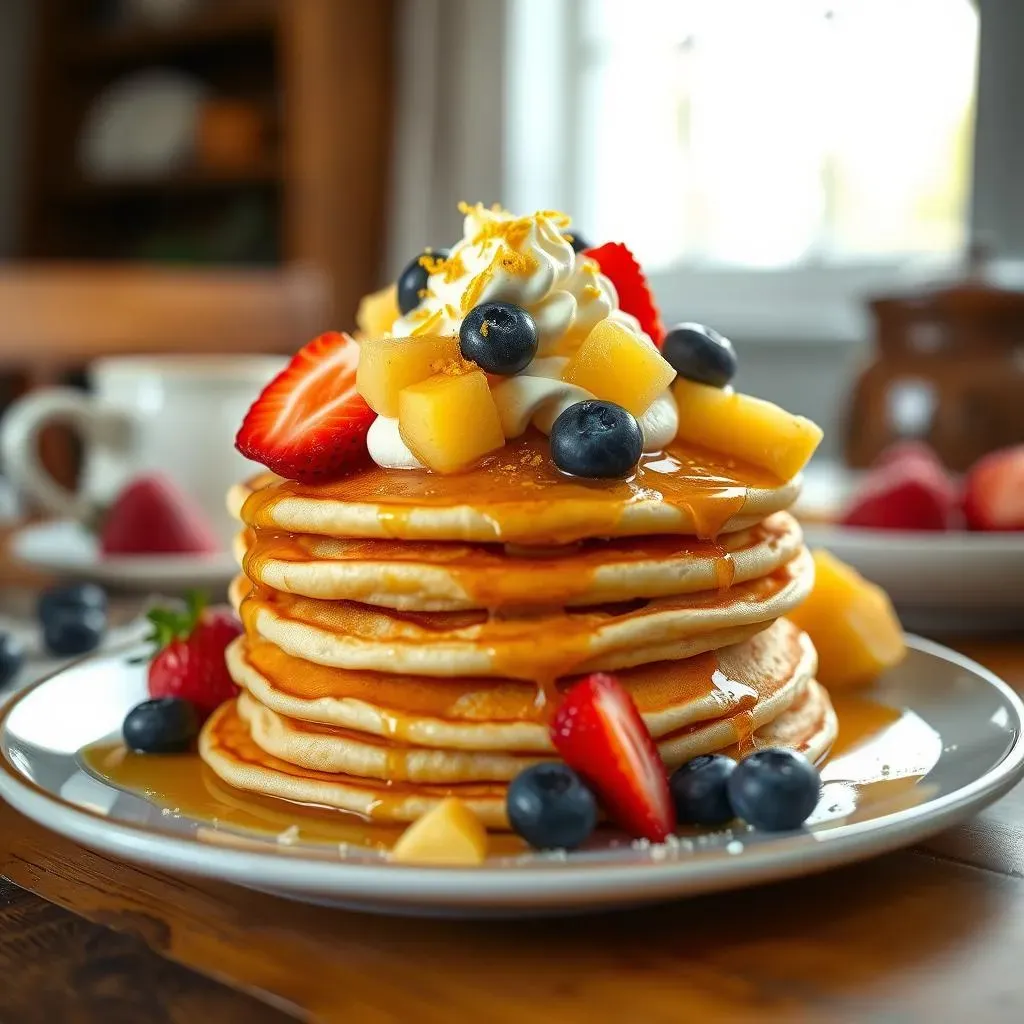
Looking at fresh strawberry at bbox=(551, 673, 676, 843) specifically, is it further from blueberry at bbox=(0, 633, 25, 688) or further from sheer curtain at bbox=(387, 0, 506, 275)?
sheer curtain at bbox=(387, 0, 506, 275)

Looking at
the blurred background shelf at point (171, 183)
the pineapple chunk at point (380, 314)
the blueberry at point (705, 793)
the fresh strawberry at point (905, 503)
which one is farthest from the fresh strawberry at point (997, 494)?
the blurred background shelf at point (171, 183)

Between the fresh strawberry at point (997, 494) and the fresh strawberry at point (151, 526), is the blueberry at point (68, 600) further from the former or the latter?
the fresh strawberry at point (997, 494)

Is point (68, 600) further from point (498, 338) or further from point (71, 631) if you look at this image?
point (498, 338)

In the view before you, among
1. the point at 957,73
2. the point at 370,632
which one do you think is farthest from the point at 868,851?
the point at 957,73

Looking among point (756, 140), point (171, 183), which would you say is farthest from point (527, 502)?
point (171, 183)

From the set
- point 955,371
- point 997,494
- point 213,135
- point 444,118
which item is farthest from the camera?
point 213,135
